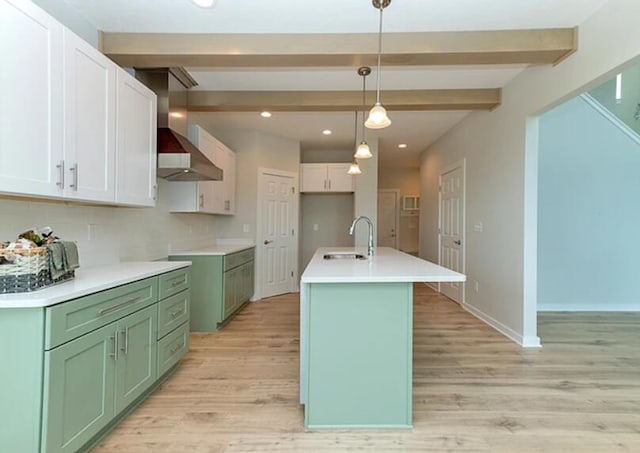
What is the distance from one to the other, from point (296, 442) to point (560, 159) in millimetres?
4730

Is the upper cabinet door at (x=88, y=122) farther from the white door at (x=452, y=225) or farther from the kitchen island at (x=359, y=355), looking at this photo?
the white door at (x=452, y=225)

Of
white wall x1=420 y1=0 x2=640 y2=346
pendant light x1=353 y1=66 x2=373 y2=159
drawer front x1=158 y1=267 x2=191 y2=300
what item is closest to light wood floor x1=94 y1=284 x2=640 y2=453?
white wall x1=420 y1=0 x2=640 y2=346

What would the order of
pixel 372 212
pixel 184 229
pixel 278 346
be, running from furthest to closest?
pixel 372 212 < pixel 184 229 < pixel 278 346

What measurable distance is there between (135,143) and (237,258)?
2.01m

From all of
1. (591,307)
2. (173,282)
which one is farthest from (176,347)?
(591,307)

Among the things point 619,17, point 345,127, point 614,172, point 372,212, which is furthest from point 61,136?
point 614,172

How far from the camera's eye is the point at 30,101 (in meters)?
1.65

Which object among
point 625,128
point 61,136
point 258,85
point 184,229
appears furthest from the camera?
point 625,128

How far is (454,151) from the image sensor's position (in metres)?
5.18

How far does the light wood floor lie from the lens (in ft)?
6.16

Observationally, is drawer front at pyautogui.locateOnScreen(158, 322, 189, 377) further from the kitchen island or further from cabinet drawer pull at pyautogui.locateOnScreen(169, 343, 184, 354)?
the kitchen island

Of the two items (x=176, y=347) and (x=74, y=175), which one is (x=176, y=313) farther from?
(x=74, y=175)

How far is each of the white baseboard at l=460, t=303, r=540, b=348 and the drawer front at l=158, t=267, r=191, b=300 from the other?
10.3ft

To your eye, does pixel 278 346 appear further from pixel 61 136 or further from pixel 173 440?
pixel 61 136
